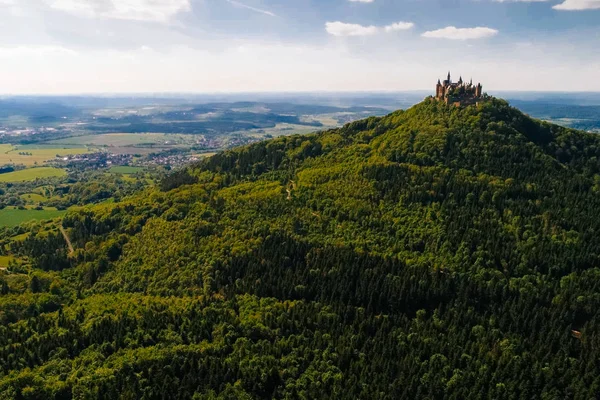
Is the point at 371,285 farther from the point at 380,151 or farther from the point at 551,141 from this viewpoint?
the point at 551,141

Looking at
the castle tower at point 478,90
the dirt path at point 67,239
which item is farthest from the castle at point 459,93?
the dirt path at point 67,239

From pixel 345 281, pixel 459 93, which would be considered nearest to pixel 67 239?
pixel 345 281

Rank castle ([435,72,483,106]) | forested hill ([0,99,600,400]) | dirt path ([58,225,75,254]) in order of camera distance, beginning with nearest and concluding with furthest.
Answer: forested hill ([0,99,600,400]), dirt path ([58,225,75,254]), castle ([435,72,483,106])

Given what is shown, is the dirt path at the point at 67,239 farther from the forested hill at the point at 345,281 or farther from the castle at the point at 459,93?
the castle at the point at 459,93

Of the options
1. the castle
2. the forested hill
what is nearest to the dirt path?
the forested hill

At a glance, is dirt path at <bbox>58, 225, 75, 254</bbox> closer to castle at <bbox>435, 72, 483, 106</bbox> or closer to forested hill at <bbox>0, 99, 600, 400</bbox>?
forested hill at <bbox>0, 99, 600, 400</bbox>

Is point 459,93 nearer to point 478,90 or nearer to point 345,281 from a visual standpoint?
point 478,90

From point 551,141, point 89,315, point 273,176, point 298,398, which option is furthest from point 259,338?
point 551,141
